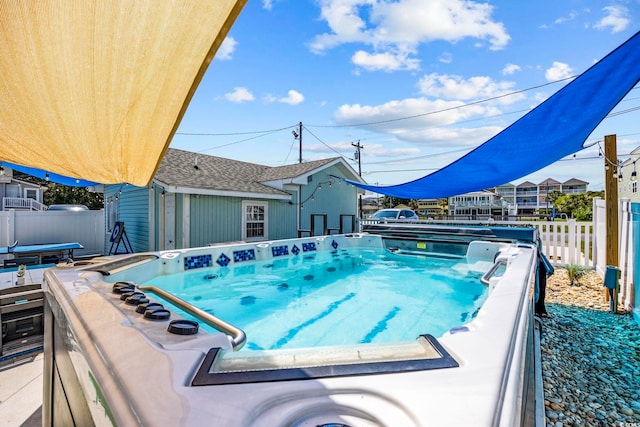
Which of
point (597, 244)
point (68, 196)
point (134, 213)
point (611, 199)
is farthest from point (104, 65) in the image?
point (68, 196)

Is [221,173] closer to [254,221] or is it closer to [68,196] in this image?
[254,221]

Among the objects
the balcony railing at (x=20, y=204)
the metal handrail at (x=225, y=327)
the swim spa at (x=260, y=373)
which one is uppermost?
the balcony railing at (x=20, y=204)

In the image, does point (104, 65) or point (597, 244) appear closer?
point (104, 65)

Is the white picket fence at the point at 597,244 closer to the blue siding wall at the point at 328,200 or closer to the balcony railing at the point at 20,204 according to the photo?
the blue siding wall at the point at 328,200

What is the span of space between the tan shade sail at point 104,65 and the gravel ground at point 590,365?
311 cm

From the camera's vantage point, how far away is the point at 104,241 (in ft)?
34.5

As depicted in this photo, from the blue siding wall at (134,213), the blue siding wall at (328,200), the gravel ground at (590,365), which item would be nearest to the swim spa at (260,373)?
the gravel ground at (590,365)

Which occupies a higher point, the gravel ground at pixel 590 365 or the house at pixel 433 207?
the house at pixel 433 207

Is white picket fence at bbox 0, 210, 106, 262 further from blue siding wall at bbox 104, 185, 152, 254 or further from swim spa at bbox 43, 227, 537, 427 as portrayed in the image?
swim spa at bbox 43, 227, 537, 427

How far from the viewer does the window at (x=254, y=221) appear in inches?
372

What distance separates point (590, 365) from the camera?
286 cm

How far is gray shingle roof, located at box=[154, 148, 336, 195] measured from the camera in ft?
27.0

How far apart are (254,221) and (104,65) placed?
8432 mm

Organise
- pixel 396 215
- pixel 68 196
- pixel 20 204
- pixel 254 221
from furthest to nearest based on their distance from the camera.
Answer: pixel 68 196
pixel 20 204
pixel 396 215
pixel 254 221
